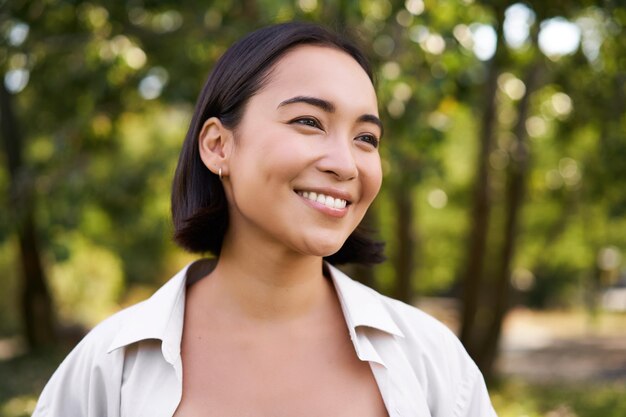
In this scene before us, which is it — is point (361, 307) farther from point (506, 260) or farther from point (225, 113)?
point (506, 260)

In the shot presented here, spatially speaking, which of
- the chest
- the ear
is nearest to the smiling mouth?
the ear

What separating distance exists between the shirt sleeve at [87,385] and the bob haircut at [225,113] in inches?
16.1

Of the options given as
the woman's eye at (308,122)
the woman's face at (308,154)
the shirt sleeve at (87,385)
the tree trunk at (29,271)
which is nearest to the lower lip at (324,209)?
the woman's face at (308,154)

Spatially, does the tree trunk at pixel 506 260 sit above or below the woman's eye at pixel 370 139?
below

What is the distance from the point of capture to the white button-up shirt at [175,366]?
1861 millimetres

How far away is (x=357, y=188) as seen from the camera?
6.22 feet

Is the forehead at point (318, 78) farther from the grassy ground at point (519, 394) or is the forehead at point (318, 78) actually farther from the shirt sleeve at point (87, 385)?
the grassy ground at point (519, 394)

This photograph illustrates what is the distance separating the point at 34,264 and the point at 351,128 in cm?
1130

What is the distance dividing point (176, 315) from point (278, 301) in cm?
27

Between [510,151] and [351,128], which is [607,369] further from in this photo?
[351,128]

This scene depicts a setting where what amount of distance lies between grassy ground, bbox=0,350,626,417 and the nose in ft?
22.2

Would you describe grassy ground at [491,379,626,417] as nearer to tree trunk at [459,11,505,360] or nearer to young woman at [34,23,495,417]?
tree trunk at [459,11,505,360]

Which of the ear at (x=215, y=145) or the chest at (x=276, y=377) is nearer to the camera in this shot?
the chest at (x=276, y=377)

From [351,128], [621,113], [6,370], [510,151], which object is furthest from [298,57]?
[6,370]
